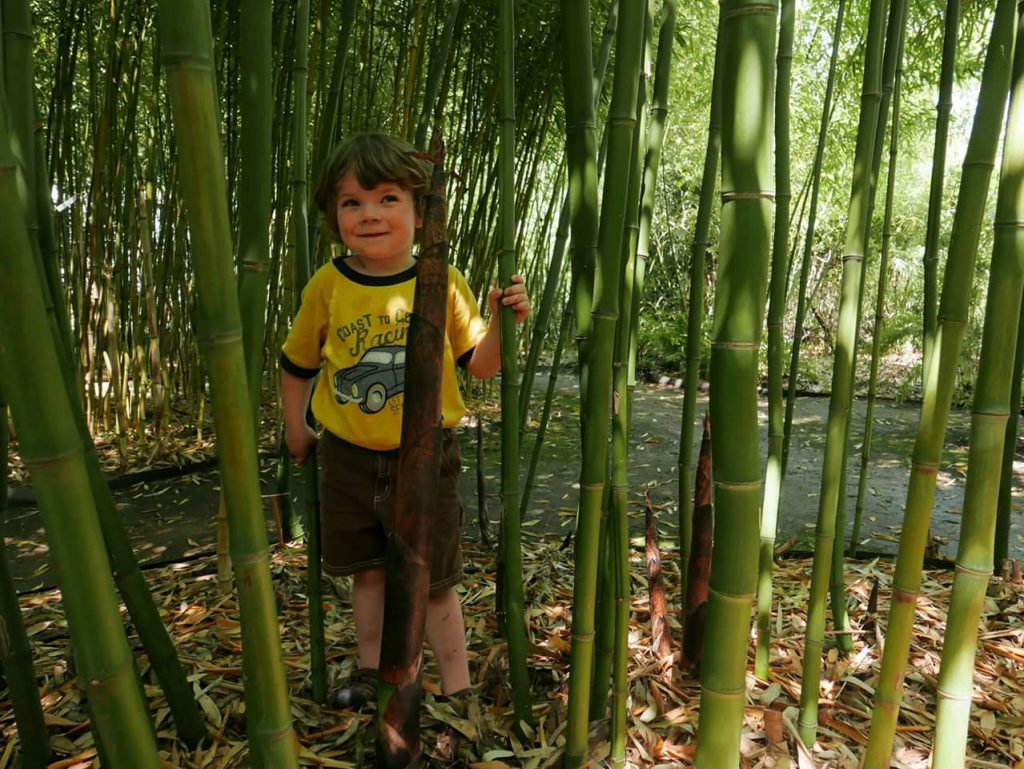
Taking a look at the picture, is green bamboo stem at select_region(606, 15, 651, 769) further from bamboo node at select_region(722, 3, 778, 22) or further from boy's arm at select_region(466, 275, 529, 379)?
bamboo node at select_region(722, 3, 778, 22)

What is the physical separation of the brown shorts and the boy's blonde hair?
0.37 metres

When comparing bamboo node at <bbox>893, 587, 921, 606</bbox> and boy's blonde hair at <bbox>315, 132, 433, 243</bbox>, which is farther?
boy's blonde hair at <bbox>315, 132, 433, 243</bbox>

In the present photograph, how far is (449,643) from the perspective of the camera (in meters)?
1.12

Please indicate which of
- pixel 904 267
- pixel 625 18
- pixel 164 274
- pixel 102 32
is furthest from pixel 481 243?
pixel 904 267

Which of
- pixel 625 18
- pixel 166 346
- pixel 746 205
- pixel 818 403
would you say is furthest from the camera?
pixel 818 403

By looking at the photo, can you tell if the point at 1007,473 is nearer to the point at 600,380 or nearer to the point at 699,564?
the point at 699,564

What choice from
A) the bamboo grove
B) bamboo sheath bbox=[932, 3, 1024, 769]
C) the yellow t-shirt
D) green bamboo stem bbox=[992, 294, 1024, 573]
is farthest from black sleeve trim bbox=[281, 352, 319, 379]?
green bamboo stem bbox=[992, 294, 1024, 573]

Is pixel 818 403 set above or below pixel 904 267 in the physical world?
below

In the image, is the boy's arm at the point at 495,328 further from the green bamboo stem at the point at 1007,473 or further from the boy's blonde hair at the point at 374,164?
the green bamboo stem at the point at 1007,473

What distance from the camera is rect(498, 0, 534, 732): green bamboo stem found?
829 mm

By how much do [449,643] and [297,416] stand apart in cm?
41

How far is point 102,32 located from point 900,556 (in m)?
2.89

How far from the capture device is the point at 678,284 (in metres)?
6.43

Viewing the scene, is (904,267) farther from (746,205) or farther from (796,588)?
(746,205)
